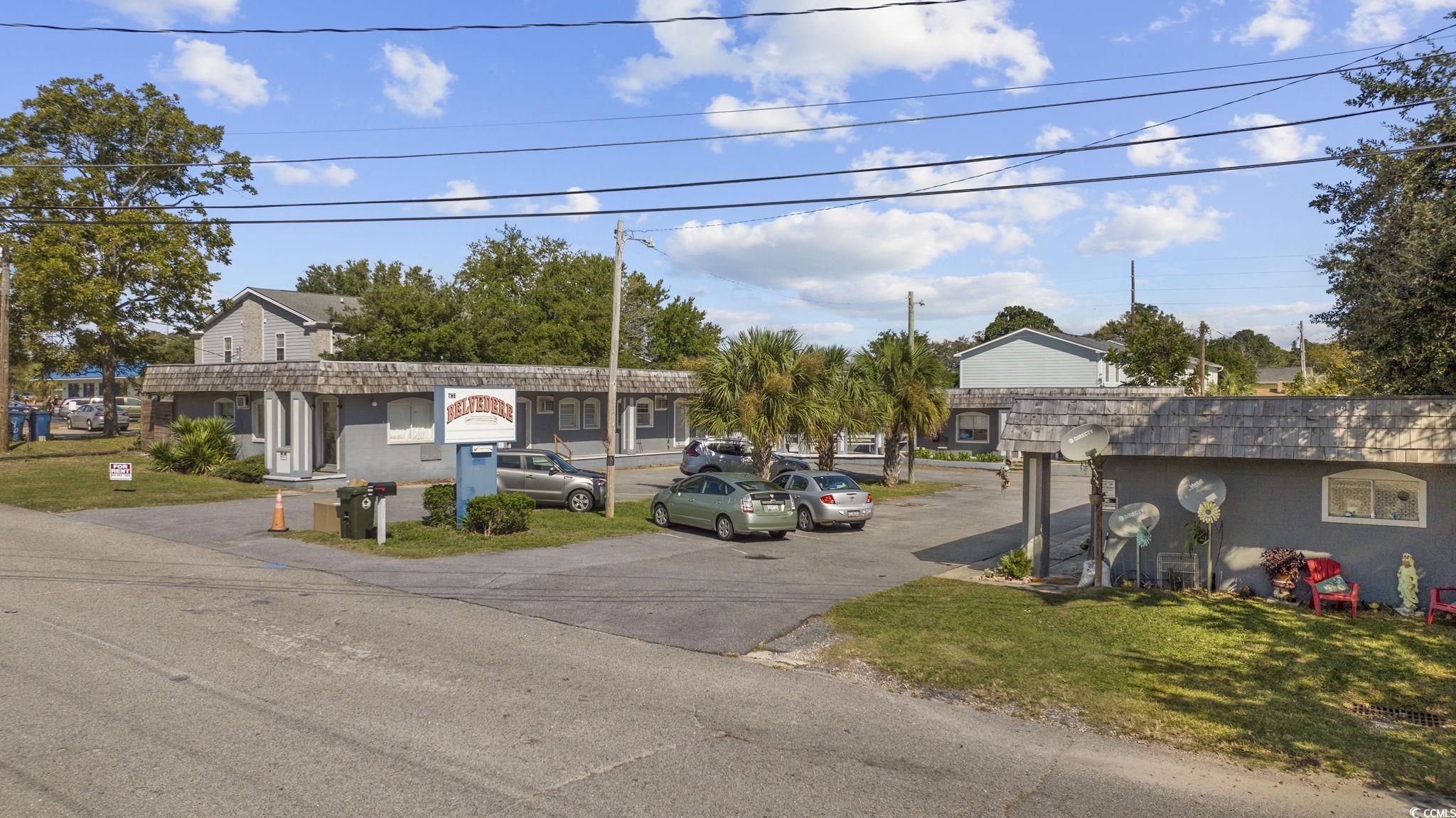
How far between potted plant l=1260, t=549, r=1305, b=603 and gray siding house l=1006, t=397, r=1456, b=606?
18 cm

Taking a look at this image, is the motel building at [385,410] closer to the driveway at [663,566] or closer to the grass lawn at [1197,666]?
the driveway at [663,566]

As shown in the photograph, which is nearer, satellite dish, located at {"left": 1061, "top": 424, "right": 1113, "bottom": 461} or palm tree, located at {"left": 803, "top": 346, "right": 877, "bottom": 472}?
satellite dish, located at {"left": 1061, "top": 424, "right": 1113, "bottom": 461}

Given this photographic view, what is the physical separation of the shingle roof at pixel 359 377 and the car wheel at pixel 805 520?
1128 cm

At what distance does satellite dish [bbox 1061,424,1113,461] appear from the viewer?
1429 cm

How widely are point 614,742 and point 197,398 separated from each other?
3172cm

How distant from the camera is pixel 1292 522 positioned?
1386 centimetres

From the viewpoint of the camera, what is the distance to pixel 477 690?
9133 millimetres

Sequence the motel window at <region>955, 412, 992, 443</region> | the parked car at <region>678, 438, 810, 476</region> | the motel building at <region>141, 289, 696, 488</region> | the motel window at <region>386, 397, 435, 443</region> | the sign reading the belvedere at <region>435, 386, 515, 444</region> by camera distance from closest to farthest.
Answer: the sign reading the belvedere at <region>435, 386, 515, 444</region> < the motel building at <region>141, 289, 696, 488</region> < the motel window at <region>386, 397, 435, 443</region> < the parked car at <region>678, 438, 810, 476</region> < the motel window at <region>955, 412, 992, 443</region>

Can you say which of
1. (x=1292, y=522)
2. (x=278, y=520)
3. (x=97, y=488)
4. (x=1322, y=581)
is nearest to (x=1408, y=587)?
(x=1322, y=581)

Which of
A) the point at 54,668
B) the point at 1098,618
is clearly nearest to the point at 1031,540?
the point at 1098,618

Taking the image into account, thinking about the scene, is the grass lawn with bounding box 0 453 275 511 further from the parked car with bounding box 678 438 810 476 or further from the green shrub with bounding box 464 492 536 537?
A: the parked car with bounding box 678 438 810 476

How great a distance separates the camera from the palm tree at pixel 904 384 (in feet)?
102

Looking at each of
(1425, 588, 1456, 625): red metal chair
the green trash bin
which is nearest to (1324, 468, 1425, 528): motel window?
(1425, 588, 1456, 625): red metal chair

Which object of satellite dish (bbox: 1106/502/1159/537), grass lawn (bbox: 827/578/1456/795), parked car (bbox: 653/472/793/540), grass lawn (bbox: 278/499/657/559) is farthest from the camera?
parked car (bbox: 653/472/793/540)
